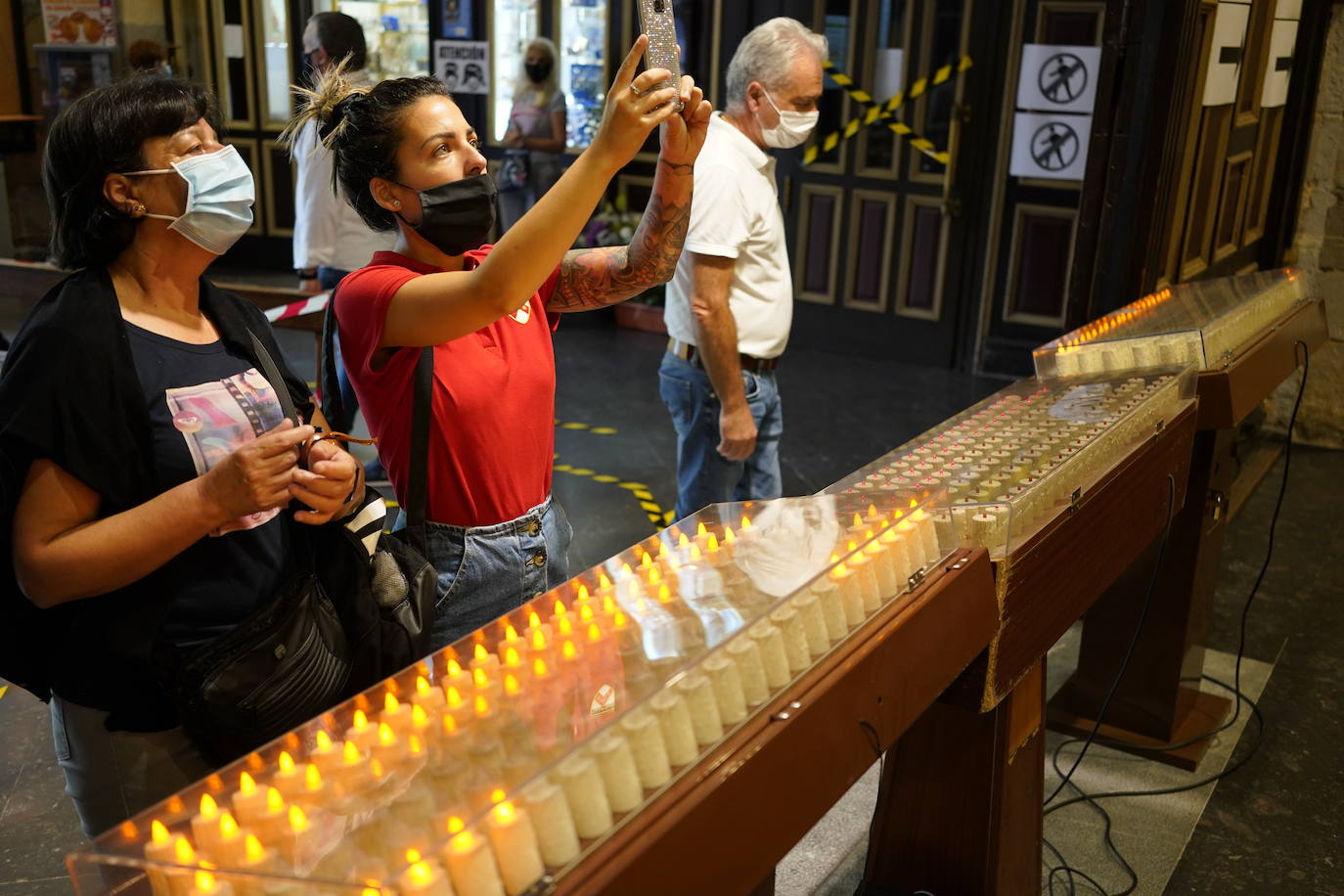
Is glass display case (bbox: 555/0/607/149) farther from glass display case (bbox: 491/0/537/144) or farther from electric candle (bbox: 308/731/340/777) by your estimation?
electric candle (bbox: 308/731/340/777)

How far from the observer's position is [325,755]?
55.4 inches

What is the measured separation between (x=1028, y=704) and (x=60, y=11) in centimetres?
879

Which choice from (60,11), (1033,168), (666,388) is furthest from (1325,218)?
(60,11)

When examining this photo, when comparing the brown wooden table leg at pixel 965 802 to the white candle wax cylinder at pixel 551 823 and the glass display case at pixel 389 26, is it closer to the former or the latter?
the white candle wax cylinder at pixel 551 823

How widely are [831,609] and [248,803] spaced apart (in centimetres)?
91

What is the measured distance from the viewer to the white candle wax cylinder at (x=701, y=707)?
5.25 ft

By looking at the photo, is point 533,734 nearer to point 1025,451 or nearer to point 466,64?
point 1025,451

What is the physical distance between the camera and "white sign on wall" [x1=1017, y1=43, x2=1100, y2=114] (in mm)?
7180

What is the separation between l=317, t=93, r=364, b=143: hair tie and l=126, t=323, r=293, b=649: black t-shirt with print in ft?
1.68

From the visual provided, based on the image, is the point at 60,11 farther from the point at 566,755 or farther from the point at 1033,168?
the point at 566,755

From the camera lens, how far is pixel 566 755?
139 cm

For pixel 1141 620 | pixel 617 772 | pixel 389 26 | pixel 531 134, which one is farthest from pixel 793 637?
pixel 389 26

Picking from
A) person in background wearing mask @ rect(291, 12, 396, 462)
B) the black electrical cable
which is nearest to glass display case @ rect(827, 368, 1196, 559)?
the black electrical cable

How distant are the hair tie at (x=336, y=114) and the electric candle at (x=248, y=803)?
50.5 inches
